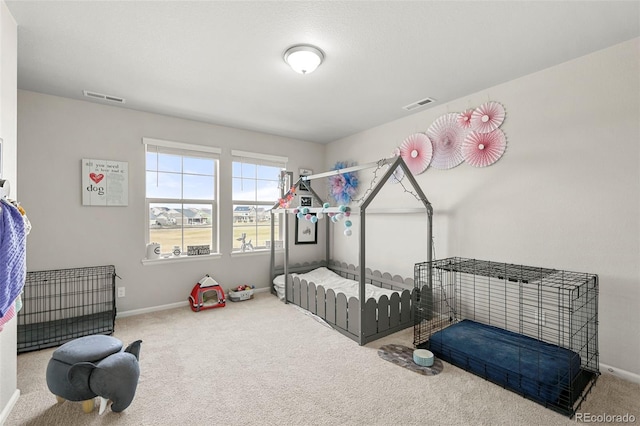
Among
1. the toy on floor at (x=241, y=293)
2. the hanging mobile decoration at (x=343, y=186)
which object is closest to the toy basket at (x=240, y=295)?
the toy on floor at (x=241, y=293)

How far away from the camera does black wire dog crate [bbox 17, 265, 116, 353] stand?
2.80 metres

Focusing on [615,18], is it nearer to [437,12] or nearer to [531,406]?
[437,12]

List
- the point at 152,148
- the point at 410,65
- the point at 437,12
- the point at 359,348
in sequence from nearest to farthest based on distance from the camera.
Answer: the point at 437,12 < the point at 410,65 < the point at 359,348 < the point at 152,148

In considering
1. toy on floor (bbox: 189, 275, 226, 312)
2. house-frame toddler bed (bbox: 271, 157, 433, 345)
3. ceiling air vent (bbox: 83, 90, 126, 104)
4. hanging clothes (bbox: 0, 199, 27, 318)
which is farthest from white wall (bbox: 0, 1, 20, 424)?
house-frame toddler bed (bbox: 271, 157, 433, 345)

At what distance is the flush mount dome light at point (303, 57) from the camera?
2.14 meters

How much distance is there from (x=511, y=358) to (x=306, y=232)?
10.3ft

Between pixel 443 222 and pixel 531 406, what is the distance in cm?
182

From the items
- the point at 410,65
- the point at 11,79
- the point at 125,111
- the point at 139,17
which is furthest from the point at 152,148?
the point at 410,65

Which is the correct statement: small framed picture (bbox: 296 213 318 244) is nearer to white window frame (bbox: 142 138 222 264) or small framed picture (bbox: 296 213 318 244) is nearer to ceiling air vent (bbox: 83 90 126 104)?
white window frame (bbox: 142 138 222 264)

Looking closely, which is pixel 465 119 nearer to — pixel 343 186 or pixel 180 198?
pixel 343 186

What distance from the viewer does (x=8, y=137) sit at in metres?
1.83

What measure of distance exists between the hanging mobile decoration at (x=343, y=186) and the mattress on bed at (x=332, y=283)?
111 centimetres

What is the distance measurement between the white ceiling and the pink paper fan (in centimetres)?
20

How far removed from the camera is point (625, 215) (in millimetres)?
2119
